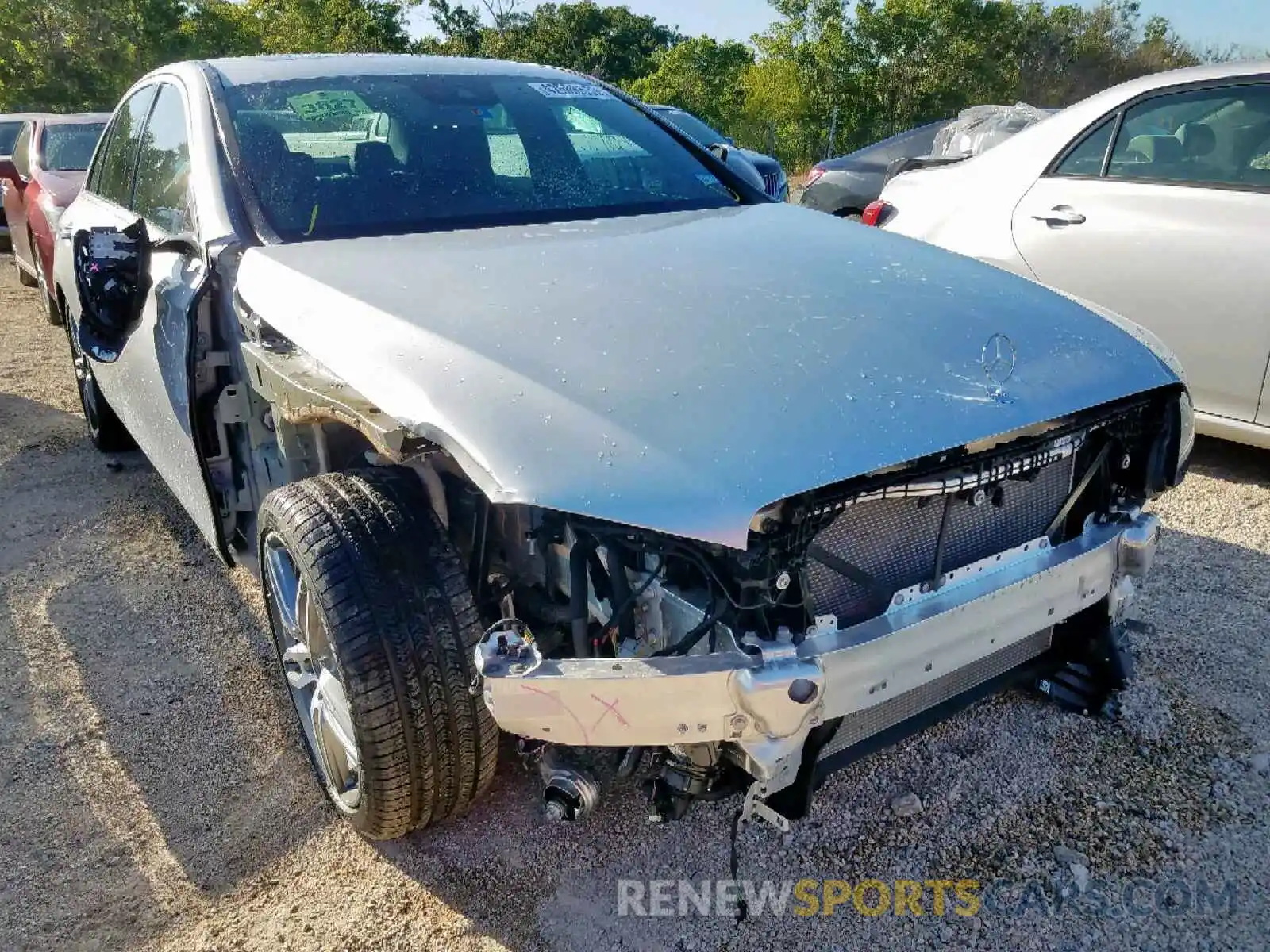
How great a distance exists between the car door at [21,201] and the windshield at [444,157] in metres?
6.27

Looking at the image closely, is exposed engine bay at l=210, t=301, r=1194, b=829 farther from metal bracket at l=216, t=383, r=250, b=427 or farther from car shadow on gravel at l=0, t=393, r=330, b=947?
car shadow on gravel at l=0, t=393, r=330, b=947

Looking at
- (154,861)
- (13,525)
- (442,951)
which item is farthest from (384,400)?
(13,525)

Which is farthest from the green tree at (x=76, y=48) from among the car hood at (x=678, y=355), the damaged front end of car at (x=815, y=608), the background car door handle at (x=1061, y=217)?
the damaged front end of car at (x=815, y=608)

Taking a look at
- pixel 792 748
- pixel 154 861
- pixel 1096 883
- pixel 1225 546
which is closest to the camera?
pixel 792 748

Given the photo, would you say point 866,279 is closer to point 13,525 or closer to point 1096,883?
point 1096,883

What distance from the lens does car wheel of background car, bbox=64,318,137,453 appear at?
4633 mm

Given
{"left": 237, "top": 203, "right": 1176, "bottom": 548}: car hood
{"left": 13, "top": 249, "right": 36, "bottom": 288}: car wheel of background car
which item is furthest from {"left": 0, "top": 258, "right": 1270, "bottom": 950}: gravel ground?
{"left": 13, "top": 249, "right": 36, "bottom": 288}: car wheel of background car

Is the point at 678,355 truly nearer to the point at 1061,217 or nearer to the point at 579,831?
the point at 579,831

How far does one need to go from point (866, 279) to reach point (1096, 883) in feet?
4.71

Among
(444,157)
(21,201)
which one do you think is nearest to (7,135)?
(21,201)

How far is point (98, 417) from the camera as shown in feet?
15.4

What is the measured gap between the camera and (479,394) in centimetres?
177

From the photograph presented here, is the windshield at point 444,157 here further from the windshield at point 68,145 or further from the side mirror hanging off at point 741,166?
Answer: the windshield at point 68,145
